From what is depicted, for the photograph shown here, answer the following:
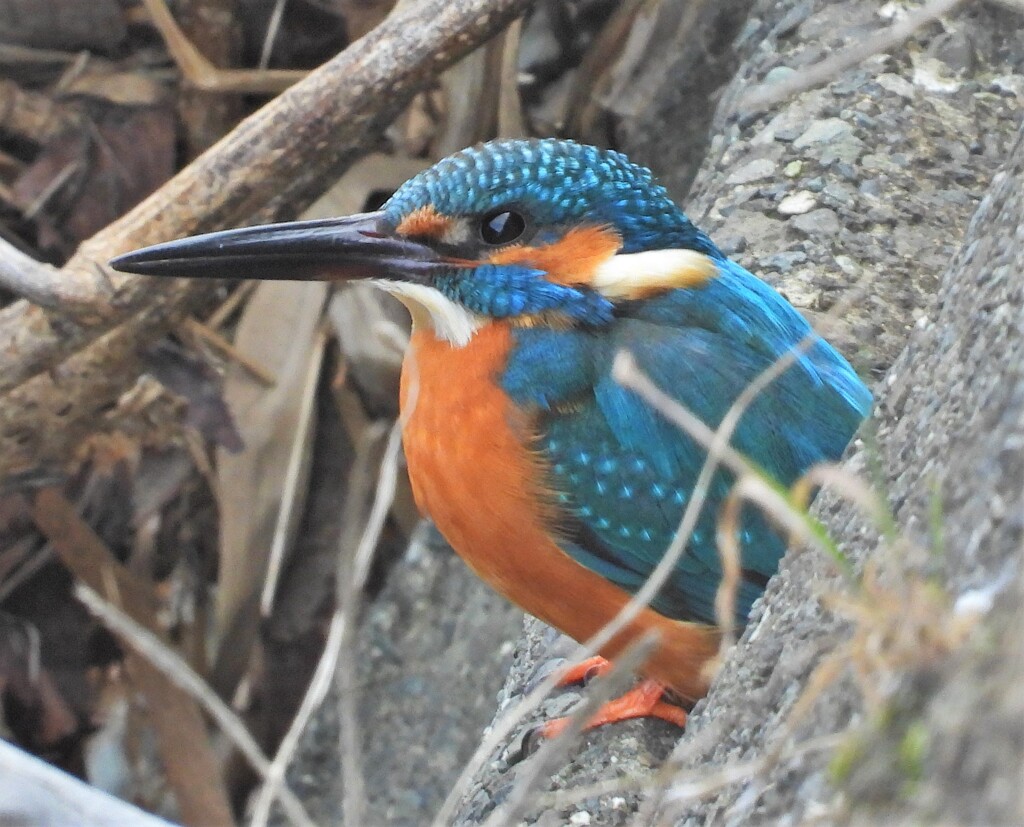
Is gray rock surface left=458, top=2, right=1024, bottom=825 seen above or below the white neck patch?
below

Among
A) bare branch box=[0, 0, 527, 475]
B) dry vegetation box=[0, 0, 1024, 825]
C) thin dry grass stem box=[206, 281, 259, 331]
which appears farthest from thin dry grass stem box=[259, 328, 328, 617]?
bare branch box=[0, 0, 527, 475]

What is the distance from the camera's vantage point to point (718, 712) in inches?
52.5

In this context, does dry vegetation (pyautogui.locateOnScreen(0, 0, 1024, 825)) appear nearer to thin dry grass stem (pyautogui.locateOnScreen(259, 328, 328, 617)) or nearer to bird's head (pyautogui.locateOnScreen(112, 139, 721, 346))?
thin dry grass stem (pyautogui.locateOnScreen(259, 328, 328, 617))

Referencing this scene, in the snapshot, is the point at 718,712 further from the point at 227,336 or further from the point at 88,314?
the point at 227,336

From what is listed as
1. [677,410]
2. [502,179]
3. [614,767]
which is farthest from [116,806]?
[502,179]

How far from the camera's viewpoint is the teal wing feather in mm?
1962

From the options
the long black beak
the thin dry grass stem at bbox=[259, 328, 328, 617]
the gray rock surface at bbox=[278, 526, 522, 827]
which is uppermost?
the long black beak

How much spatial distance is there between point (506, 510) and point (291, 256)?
1.64ft

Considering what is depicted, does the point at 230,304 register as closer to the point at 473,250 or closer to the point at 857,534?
the point at 473,250

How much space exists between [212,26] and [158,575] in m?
1.42

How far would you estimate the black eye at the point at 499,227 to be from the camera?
206 cm

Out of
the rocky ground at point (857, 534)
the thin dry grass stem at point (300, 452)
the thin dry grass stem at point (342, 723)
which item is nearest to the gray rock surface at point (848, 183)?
the rocky ground at point (857, 534)

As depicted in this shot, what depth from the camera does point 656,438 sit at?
1.98 m

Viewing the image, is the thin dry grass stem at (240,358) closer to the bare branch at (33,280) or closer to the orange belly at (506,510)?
the bare branch at (33,280)
